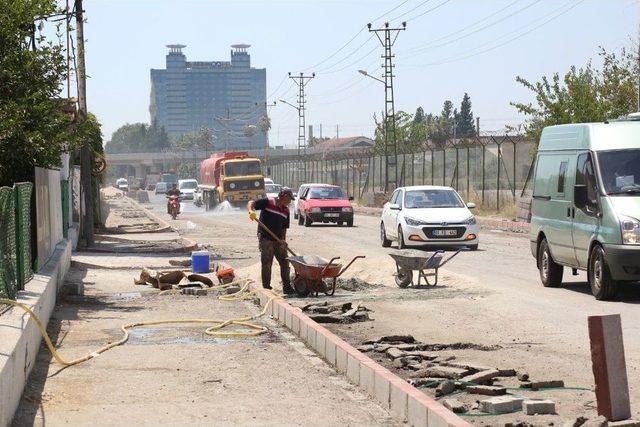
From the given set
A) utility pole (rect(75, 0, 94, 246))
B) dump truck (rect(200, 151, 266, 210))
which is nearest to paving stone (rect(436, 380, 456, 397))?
utility pole (rect(75, 0, 94, 246))

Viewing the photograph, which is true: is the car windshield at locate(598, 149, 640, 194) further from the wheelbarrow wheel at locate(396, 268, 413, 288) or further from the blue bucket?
the blue bucket

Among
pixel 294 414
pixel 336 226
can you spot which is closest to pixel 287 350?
pixel 294 414

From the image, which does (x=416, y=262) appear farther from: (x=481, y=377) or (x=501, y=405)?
(x=501, y=405)

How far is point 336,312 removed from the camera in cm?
1528

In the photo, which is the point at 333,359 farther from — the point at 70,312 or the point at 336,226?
the point at 336,226

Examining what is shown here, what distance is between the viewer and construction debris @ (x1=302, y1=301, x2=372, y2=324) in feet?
48.5

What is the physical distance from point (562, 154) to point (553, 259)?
5.14 ft

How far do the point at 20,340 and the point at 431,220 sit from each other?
63.8 ft

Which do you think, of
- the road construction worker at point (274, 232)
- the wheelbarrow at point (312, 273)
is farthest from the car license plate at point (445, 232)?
the wheelbarrow at point (312, 273)

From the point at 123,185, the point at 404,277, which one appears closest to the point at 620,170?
the point at 404,277

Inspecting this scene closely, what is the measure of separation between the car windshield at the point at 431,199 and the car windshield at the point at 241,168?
122ft

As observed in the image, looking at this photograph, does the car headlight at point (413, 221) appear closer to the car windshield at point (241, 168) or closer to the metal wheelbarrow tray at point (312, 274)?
the metal wheelbarrow tray at point (312, 274)

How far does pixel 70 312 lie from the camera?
16828 mm

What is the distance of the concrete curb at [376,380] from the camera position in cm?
828
